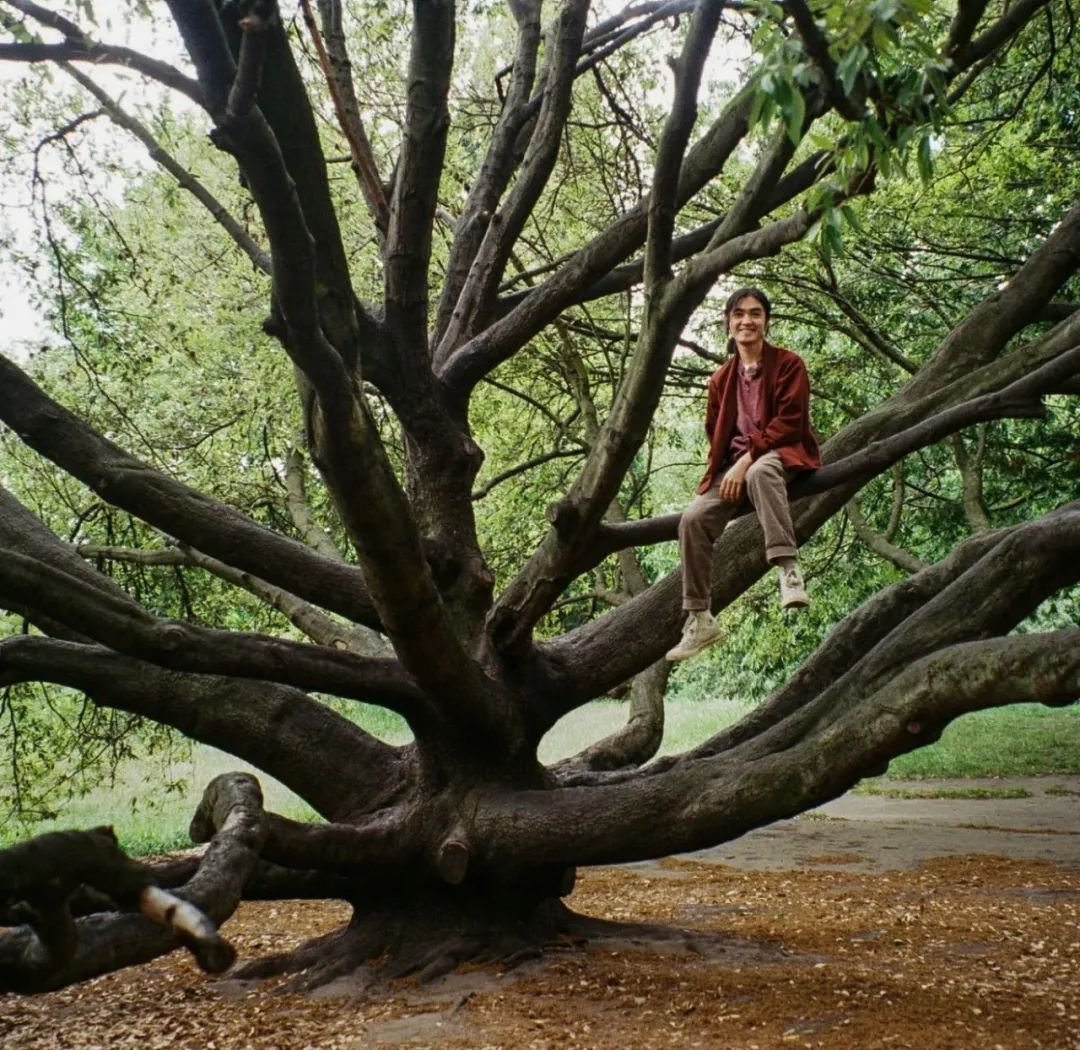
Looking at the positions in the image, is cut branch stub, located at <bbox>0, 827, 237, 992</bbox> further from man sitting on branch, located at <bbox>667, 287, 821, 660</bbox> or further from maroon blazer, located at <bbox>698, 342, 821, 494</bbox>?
maroon blazer, located at <bbox>698, 342, 821, 494</bbox>

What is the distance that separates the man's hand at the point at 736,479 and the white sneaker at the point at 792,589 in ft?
1.20

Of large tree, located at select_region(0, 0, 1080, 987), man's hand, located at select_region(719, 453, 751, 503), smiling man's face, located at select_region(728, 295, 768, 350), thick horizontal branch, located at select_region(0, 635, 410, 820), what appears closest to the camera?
large tree, located at select_region(0, 0, 1080, 987)

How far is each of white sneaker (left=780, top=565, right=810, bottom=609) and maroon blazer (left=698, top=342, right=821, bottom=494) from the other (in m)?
0.42

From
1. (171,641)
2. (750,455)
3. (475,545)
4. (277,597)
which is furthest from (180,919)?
(277,597)

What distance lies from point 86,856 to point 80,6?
312 cm

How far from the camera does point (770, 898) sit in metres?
7.05

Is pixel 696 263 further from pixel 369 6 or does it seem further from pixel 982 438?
pixel 982 438

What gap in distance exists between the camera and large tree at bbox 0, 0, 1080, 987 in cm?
320

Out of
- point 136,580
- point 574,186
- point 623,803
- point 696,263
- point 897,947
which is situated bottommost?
point 897,947

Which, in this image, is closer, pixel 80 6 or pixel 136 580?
pixel 80 6

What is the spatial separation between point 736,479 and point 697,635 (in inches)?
27.7

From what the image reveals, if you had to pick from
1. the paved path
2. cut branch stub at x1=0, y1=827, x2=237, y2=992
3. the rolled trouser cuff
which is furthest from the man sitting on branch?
the paved path

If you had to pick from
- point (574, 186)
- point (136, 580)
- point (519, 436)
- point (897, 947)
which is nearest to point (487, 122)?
point (574, 186)

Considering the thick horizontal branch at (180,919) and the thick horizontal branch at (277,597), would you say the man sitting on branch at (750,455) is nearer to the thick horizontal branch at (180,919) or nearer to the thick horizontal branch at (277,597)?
the thick horizontal branch at (180,919)
